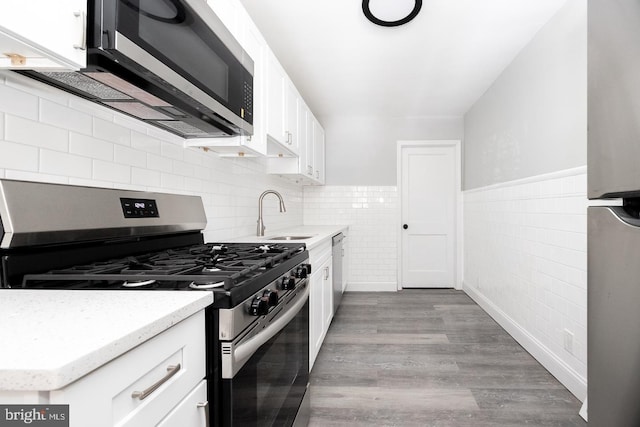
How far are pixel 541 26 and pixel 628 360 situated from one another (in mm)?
2545

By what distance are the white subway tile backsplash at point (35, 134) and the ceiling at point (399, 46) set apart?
5.14ft

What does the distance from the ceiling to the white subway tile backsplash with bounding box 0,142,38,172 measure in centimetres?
168

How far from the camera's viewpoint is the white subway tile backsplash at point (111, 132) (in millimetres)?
1345

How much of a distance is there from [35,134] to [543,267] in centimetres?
288

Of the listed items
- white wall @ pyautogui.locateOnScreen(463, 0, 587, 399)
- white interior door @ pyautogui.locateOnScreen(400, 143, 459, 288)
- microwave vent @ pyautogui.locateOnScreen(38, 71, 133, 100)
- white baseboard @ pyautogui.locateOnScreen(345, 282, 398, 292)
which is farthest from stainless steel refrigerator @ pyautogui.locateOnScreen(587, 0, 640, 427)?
white interior door @ pyautogui.locateOnScreen(400, 143, 459, 288)

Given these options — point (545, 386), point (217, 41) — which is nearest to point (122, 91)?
point (217, 41)

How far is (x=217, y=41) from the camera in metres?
1.46

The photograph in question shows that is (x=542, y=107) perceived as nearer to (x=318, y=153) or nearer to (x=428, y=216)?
(x=318, y=153)

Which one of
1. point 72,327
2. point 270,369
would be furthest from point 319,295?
point 72,327

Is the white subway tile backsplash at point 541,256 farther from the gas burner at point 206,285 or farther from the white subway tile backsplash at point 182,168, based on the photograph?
the white subway tile backsplash at point 182,168

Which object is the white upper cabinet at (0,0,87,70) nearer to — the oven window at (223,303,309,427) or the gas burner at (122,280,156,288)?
the gas burner at (122,280,156,288)

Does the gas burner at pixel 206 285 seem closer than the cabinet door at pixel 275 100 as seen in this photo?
Yes

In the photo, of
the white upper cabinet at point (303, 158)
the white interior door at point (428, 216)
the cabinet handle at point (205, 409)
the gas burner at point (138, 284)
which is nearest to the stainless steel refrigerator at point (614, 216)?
the cabinet handle at point (205, 409)

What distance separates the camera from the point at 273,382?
4.12 ft
